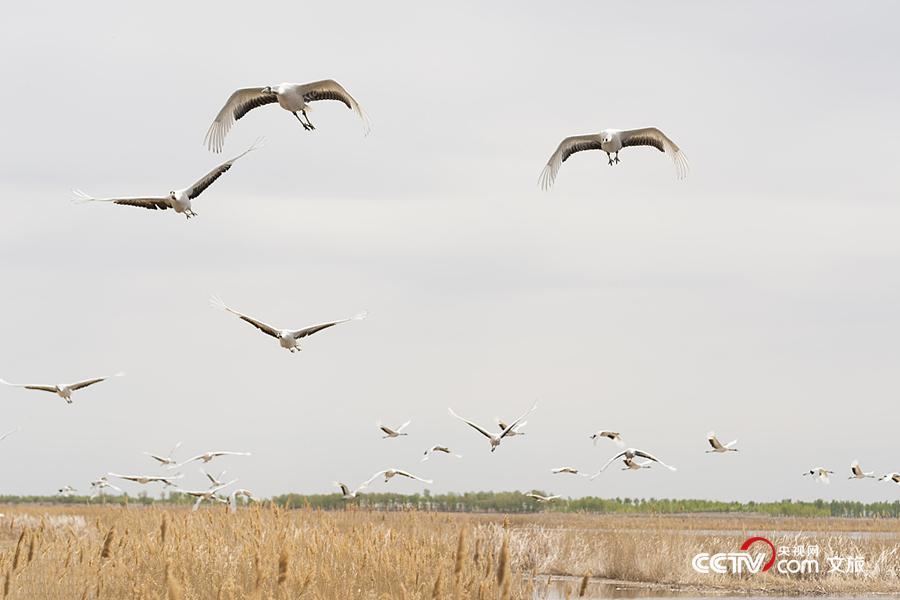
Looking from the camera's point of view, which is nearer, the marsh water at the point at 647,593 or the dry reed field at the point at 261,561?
the dry reed field at the point at 261,561

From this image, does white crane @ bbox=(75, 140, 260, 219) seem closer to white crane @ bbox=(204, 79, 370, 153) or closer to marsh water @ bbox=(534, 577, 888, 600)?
white crane @ bbox=(204, 79, 370, 153)

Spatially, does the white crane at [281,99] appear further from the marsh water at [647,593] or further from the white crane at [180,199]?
the marsh water at [647,593]

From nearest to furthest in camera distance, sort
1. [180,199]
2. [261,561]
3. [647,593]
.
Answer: [261,561], [180,199], [647,593]

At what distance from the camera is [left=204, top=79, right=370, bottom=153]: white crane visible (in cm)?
1590

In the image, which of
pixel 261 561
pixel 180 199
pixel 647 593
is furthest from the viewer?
pixel 647 593

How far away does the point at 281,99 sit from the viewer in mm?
16219

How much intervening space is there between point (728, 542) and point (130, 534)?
15924mm

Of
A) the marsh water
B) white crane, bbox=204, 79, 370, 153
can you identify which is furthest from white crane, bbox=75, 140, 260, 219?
the marsh water

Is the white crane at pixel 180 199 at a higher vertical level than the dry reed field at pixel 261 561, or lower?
higher

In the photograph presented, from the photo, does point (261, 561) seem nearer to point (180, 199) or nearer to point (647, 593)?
point (180, 199)

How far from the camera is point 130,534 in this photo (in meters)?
13.0

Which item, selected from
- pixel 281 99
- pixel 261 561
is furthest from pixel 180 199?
pixel 261 561

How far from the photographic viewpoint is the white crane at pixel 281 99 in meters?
15.9

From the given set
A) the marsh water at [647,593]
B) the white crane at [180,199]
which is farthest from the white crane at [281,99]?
the marsh water at [647,593]
